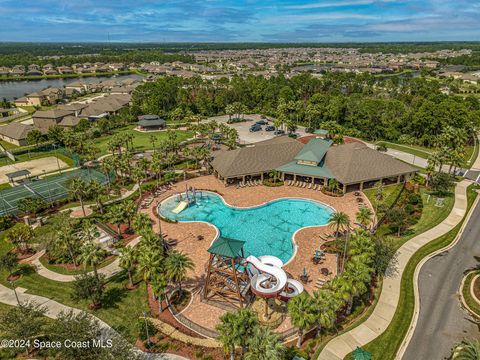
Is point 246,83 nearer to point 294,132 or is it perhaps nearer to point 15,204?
point 294,132

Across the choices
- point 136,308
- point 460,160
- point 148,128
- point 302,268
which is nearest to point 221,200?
point 302,268

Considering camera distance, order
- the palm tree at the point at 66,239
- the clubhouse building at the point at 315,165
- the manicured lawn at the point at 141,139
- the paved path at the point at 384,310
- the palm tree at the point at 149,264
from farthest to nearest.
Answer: the manicured lawn at the point at 141,139 → the clubhouse building at the point at 315,165 → the palm tree at the point at 66,239 → the palm tree at the point at 149,264 → the paved path at the point at 384,310

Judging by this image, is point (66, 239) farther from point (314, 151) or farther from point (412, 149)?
→ point (412, 149)

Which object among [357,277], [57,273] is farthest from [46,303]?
[357,277]

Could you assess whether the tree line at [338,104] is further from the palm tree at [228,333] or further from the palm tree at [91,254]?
the palm tree at [228,333]

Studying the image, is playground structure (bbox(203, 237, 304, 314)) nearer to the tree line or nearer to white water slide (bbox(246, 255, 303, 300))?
white water slide (bbox(246, 255, 303, 300))

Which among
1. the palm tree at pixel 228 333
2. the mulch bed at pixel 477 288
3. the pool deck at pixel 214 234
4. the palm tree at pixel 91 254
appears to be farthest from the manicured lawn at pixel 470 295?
the palm tree at pixel 91 254

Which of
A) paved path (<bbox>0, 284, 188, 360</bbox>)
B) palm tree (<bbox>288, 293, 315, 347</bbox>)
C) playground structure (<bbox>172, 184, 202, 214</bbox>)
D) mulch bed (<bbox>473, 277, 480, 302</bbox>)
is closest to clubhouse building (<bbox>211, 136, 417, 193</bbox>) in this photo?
playground structure (<bbox>172, 184, 202, 214</bbox>)
